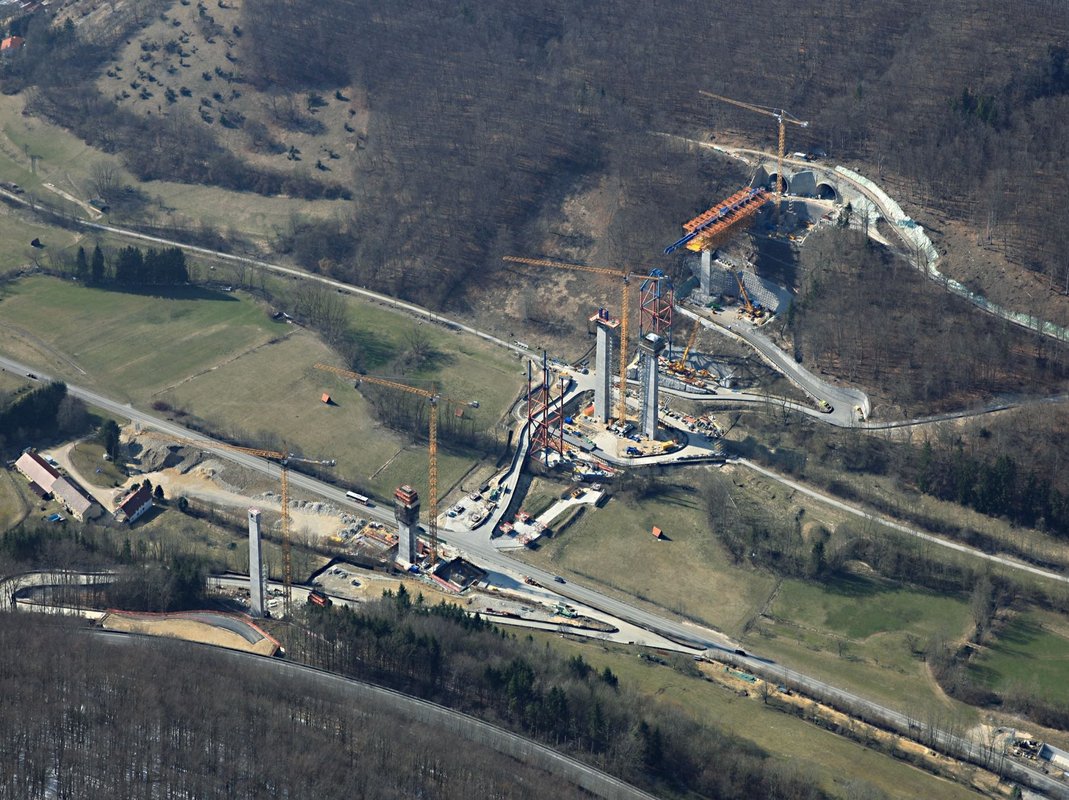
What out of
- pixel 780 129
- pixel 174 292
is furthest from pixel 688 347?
pixel 174 292

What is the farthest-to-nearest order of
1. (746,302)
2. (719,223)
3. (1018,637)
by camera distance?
(719,223), (746,302), (1018,637)

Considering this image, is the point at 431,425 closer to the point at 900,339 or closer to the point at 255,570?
the point at 255,570

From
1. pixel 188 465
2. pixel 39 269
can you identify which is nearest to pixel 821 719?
pixel 188 465

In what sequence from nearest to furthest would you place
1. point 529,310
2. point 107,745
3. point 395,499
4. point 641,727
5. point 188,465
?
point 107,745 < point 641,727 < point 395,499 < point 188,465 < point 529,310

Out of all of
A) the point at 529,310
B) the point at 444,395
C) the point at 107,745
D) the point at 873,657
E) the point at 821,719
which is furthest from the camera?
the point at 529,310

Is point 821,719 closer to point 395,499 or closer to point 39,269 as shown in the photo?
point 395,499

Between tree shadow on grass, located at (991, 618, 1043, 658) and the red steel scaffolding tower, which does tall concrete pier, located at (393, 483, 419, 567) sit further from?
tree shadow on grass, located at (991, 618, 1043, 658)

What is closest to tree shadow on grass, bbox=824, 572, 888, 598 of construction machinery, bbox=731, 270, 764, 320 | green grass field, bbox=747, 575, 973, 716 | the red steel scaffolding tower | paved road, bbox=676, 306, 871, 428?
green grass field, bbox=747, 575, 973, 716
